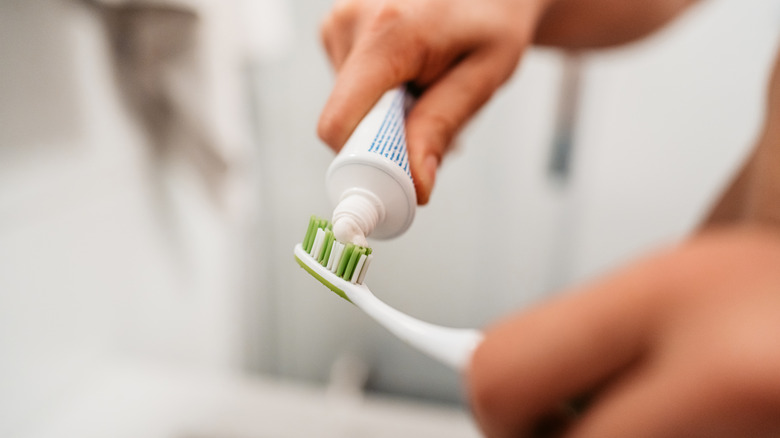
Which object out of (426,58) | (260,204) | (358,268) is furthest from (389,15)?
(260,204)

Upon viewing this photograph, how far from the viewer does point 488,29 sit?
0.26m

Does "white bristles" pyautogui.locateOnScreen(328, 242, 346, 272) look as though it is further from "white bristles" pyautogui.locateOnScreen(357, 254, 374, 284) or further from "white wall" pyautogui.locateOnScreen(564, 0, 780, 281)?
"white wall" pyautogui.locateOnScreen(564, 0, 780, 281)

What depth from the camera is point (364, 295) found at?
0.20 m

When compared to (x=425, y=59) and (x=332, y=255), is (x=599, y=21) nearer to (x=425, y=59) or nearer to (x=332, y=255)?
(x=425, y=59)

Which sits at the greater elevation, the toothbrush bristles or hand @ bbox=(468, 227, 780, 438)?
the toothbrush bristles

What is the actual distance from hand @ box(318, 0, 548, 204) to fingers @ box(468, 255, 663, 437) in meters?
0.08

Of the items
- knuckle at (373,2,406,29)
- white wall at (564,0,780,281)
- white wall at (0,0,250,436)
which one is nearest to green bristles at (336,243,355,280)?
knuckle at (373,2,406,29)

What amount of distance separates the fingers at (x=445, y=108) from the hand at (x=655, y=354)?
3.2 inches

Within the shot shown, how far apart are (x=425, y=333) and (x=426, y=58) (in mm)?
140

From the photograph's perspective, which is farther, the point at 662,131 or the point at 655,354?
the point at 662,131

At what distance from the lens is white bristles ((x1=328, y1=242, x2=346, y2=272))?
7.6 inches

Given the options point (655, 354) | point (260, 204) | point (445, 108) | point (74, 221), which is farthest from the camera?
point (260, 204)

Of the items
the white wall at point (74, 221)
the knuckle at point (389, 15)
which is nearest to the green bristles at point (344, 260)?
the knuckle at point (389, 15)

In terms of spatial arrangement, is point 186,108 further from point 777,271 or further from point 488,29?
point 777,271
